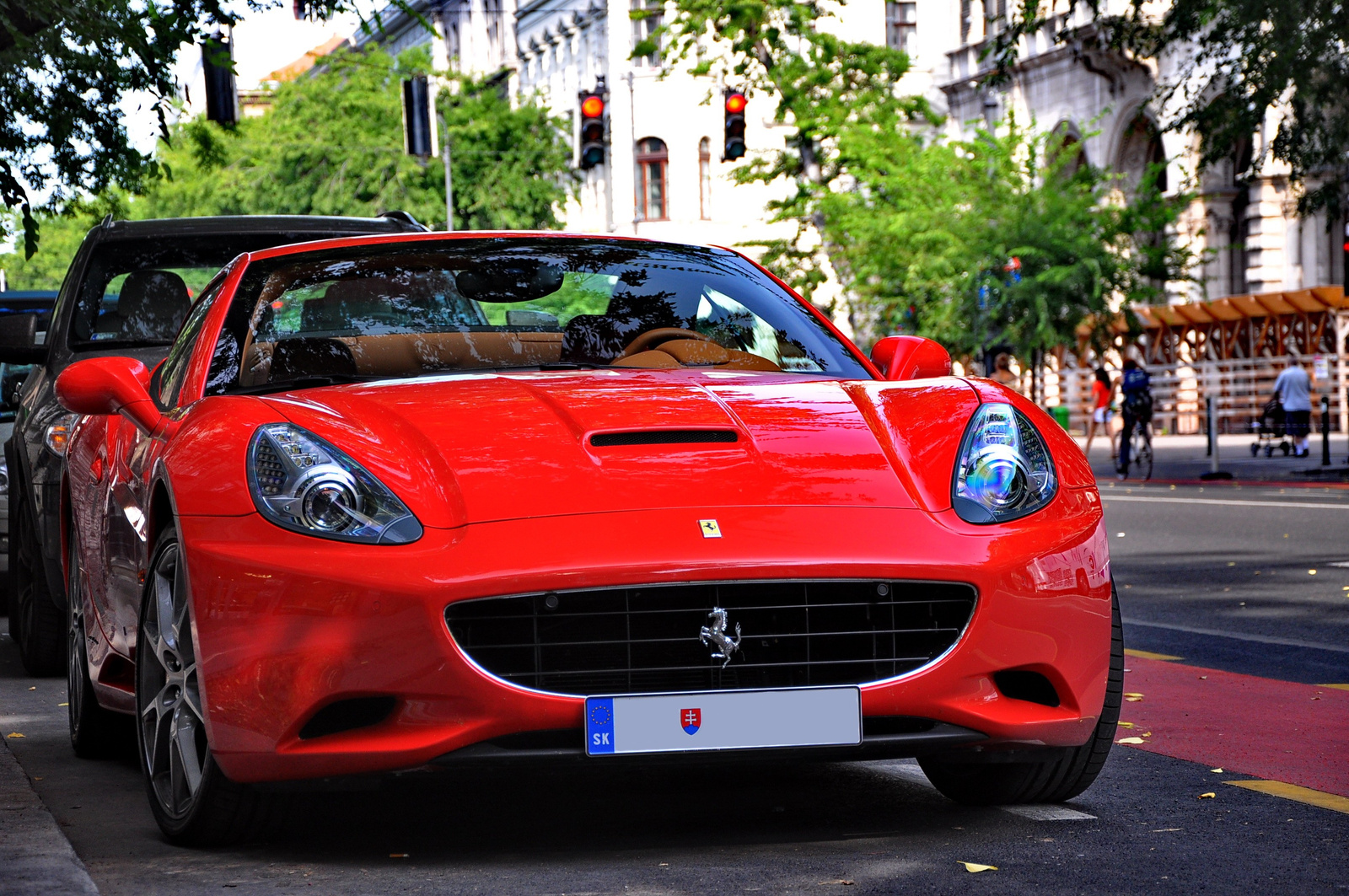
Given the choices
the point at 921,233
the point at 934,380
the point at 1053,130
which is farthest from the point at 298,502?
the point at 1053,130

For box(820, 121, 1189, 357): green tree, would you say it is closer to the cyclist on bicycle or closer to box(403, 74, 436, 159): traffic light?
the cyclist on bicycle

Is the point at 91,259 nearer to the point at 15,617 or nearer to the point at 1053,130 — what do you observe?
the point at 15,617

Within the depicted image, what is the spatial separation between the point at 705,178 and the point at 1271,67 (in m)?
46.6

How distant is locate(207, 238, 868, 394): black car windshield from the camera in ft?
17.5

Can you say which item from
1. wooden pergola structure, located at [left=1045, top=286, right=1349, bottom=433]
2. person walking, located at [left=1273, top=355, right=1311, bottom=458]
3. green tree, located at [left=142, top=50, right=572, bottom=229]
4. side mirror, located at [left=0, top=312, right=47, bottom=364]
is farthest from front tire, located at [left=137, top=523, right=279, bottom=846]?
green tree, located at [left=142, top=50, right=572, bottom=229]

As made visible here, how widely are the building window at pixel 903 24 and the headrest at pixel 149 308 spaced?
173 ft

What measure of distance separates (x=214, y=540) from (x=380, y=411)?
49cm

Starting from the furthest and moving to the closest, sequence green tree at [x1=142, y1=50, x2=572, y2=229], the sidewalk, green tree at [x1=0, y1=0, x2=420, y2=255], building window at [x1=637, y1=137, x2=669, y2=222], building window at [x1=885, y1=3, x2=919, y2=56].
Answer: building window at [x1=637, y1=137, x2=669, y2=222] → building window at [x1=885, y1=3, x2=919, y2=56] → green tree at [x1=142, y1=50, x2=572, y2=229] → the sidewalk → green tree at [x1=0, y1=0, x2=420, y2=255]

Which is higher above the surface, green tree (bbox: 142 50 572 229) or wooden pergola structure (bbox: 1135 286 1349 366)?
green tree (bbox: 142 50 572 229)

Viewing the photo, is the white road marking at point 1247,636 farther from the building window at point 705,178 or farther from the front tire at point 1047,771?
the building window at point 705,178

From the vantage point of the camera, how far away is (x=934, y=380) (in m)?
5.20

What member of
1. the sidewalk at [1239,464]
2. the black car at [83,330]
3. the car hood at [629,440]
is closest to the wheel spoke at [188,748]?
the car hood at [629,440]

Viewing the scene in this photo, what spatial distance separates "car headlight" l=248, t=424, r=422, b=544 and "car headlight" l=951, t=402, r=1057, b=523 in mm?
1158

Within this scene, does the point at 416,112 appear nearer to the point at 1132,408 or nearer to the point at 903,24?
the point at 1132,408
